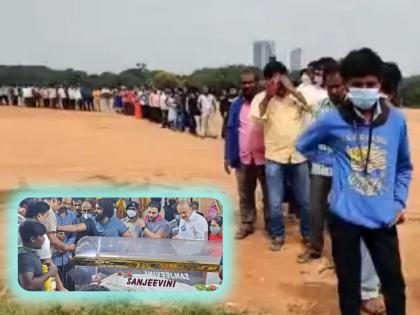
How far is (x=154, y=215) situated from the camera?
5215 millimetres

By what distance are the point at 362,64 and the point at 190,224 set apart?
162cm

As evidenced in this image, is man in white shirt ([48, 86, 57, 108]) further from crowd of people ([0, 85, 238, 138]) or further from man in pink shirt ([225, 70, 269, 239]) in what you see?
man in pink shirt ([225, 70, 269, 239])

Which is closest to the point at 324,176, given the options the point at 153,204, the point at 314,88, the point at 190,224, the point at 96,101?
the point at 314,88

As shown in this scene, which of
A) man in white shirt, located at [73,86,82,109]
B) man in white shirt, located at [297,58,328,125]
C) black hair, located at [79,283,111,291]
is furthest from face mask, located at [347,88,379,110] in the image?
man in white shirt, located at [73,86,82,109]

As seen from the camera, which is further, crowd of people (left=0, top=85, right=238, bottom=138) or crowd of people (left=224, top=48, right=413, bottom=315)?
crowd of people (left=0, top=85, right=238, bottom=138)

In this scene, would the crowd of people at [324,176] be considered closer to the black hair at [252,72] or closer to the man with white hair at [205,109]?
the black hair at [252,72]

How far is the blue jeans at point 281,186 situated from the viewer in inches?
270

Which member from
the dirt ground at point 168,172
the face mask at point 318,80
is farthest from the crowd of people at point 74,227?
the face mask at point 318,80

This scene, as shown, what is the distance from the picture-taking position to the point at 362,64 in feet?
13.7

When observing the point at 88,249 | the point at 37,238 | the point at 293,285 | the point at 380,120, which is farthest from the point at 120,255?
the point at 380,120

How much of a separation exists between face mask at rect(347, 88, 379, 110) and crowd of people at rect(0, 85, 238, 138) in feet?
16.0

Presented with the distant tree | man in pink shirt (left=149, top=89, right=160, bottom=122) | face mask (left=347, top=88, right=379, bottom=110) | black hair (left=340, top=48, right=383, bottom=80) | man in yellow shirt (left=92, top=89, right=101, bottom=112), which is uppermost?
black hair (left=340, top=48, right=383, bottom=80)

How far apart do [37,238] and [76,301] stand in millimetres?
453

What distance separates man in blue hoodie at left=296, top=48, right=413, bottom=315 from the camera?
165 inches
